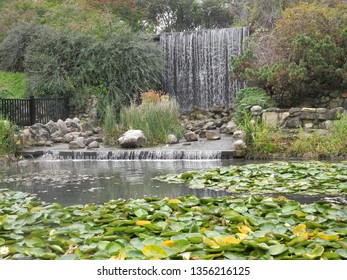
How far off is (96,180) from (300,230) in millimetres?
4260

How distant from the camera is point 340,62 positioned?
1246 cm

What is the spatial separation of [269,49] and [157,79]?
4857 mm

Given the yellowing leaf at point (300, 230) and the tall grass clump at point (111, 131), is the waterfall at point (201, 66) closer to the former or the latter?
the tall grass clump at point (111, 131)

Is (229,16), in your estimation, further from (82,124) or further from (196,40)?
(82,124)

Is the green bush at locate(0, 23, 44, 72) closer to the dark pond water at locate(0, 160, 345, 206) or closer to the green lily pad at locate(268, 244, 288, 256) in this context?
the dark pond water at locate(0, 160, 345, 206)

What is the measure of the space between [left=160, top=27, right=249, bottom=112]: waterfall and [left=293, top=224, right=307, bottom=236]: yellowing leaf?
1443 cm

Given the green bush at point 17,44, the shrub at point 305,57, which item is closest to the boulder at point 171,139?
the shrub at point 305,57

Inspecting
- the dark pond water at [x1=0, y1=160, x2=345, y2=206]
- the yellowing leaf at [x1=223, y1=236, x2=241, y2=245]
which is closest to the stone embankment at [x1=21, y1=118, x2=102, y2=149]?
the dark pond water at [x1=0, y1=160, x2=345, y2=206]

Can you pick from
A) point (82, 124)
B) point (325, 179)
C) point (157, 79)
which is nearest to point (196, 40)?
point (157, 79)

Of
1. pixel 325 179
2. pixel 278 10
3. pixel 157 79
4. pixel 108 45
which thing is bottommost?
pixel 325 179

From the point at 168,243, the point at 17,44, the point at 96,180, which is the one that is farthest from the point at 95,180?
the point at 17,44

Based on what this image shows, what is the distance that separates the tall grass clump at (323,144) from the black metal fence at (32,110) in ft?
26.2

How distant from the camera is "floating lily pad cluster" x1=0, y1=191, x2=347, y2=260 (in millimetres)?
2832

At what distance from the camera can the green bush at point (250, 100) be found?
40.9 feet
